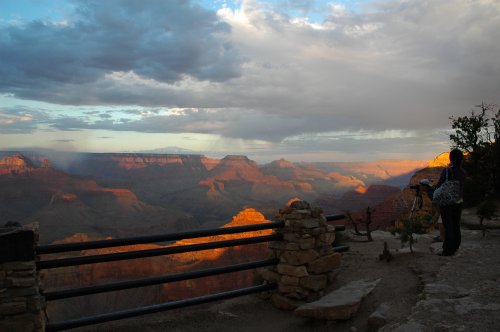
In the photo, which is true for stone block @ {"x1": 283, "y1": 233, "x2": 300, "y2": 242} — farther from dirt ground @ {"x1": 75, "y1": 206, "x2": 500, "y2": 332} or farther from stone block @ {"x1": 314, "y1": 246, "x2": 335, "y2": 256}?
dirt ground @ {"x1": 75, "y1": 206, "x2": 500, "y2": 332}

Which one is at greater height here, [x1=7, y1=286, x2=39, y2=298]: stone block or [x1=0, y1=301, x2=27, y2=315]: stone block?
[x1=7, y1=286, x2=39, y2=298]: stone block

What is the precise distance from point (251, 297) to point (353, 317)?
2.02 meters

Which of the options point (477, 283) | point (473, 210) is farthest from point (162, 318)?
point (473, 210)

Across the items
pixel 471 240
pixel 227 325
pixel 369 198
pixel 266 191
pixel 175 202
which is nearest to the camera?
pixel 227 325

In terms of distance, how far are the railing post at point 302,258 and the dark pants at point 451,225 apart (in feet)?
6.33

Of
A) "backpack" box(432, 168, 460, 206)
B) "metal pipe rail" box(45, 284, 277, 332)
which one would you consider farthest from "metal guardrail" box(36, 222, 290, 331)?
"backpack" box(432, 168, 460, 206)

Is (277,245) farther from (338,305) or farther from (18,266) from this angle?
(18,266)

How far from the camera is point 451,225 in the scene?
666 centimetres

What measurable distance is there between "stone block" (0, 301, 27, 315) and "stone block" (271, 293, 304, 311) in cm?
350

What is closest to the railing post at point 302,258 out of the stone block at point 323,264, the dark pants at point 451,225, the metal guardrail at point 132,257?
the stone block at point 323,264

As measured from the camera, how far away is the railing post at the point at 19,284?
4.34 meters

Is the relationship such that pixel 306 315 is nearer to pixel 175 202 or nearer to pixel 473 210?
pixel 473 210

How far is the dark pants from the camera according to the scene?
261 inches

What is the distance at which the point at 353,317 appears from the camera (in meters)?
5.40
